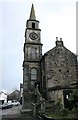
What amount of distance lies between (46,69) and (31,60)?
5255 mm

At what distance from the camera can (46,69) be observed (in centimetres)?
3912

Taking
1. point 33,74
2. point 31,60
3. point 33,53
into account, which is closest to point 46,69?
point 33,74

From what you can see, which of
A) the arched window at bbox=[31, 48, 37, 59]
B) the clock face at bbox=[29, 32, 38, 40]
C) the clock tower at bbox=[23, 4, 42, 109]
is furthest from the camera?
the clock face at bbox=[29, 32, 38, 40]

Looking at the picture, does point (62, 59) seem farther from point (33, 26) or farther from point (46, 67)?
point (33, 26)

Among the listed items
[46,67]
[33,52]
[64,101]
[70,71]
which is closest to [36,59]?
Answer: [33,52]

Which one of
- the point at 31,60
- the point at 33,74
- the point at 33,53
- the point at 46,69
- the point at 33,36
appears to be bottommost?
the point at 33,74

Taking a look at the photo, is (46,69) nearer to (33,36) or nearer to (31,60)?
(31,60)

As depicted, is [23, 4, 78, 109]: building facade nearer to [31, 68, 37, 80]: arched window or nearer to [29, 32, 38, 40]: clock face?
[31, 68, 37, 80]: arched window

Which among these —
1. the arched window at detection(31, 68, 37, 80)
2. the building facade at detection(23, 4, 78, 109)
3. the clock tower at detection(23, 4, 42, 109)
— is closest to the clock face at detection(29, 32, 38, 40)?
the clock tower at detection(23, 4, 42, 109)

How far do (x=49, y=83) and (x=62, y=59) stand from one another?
6.07m

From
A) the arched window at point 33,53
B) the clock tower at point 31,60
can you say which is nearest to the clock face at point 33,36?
the clock tower at point 31,60

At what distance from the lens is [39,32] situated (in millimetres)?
46062

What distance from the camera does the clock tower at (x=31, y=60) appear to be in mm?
40713

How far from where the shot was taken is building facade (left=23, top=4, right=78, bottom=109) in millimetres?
38938
